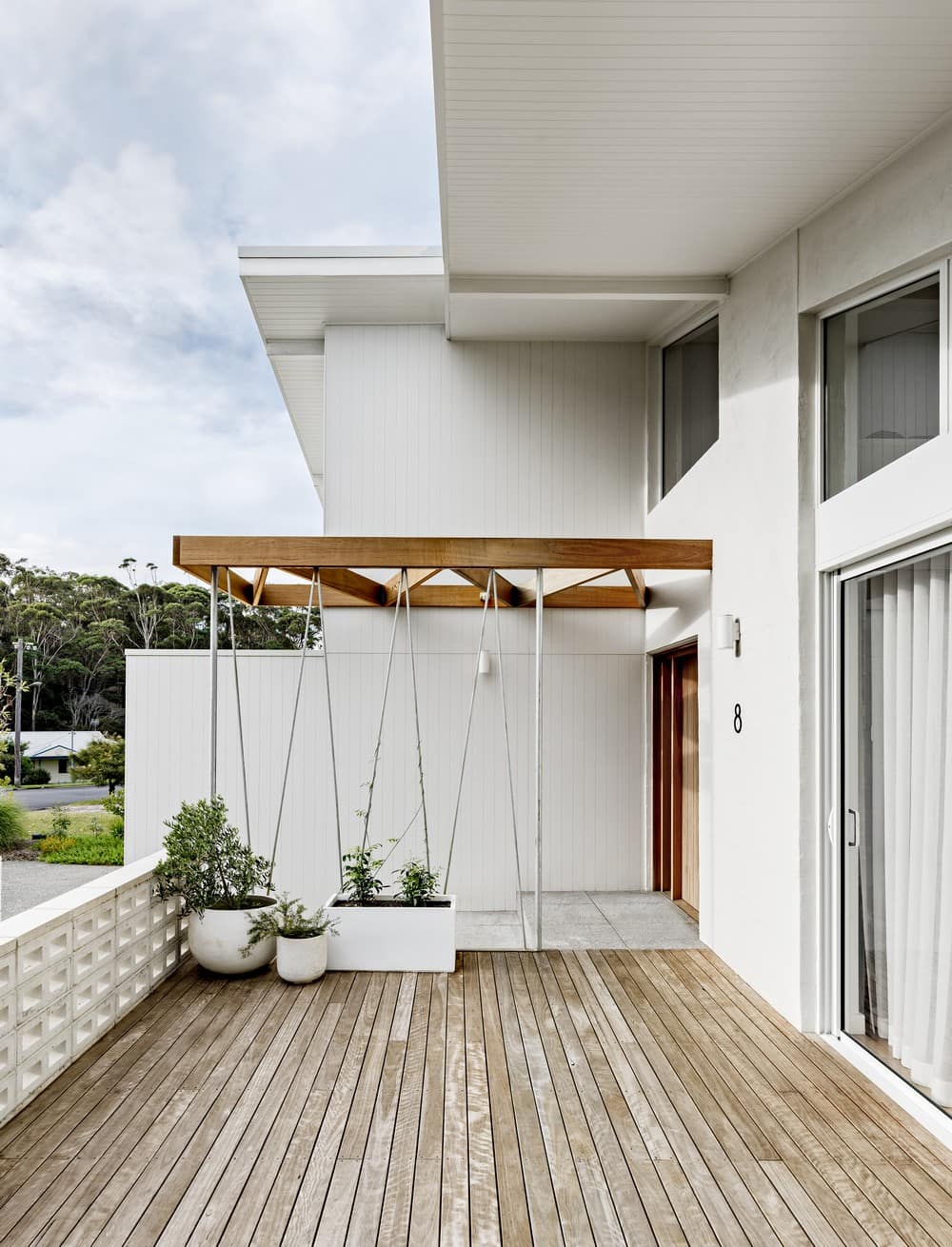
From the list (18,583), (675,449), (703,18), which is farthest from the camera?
(18,583)

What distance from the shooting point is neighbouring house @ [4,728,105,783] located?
1939 centimetres

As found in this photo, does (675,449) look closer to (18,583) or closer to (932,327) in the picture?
Answer: (932,327)

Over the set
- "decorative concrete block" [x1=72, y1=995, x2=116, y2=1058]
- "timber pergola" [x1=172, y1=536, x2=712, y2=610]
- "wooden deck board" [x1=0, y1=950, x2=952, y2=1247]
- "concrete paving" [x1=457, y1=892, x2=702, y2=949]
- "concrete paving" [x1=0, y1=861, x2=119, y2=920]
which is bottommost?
"concrete paving" [x1=0, y1=861, x2=119, y2=920]

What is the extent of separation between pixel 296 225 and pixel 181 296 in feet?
29.0

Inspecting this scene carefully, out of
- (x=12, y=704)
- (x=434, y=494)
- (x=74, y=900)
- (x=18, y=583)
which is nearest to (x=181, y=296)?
(x=18, y=583)

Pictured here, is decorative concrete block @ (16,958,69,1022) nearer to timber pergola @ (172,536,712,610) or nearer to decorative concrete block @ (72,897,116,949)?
decorative concrete block @ (72,897,116,949)

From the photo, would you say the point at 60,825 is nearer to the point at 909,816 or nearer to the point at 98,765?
the point at 98,765

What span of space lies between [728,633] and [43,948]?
3596mm

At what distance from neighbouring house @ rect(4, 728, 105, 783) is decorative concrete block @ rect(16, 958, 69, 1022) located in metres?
17.1

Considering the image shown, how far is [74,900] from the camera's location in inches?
156

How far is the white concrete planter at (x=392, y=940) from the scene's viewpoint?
4934mm

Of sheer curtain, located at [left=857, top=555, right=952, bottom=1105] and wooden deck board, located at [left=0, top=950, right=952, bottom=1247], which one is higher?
sheer curtain, located at [left=857, top=555, right=952, bottom=1105]

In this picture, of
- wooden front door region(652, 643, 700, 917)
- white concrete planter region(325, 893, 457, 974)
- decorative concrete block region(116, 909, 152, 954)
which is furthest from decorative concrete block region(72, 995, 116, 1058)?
wooden front door region(652, 643, 700, 917)

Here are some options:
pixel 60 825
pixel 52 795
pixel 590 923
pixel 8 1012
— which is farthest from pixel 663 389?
pixel 52 795
